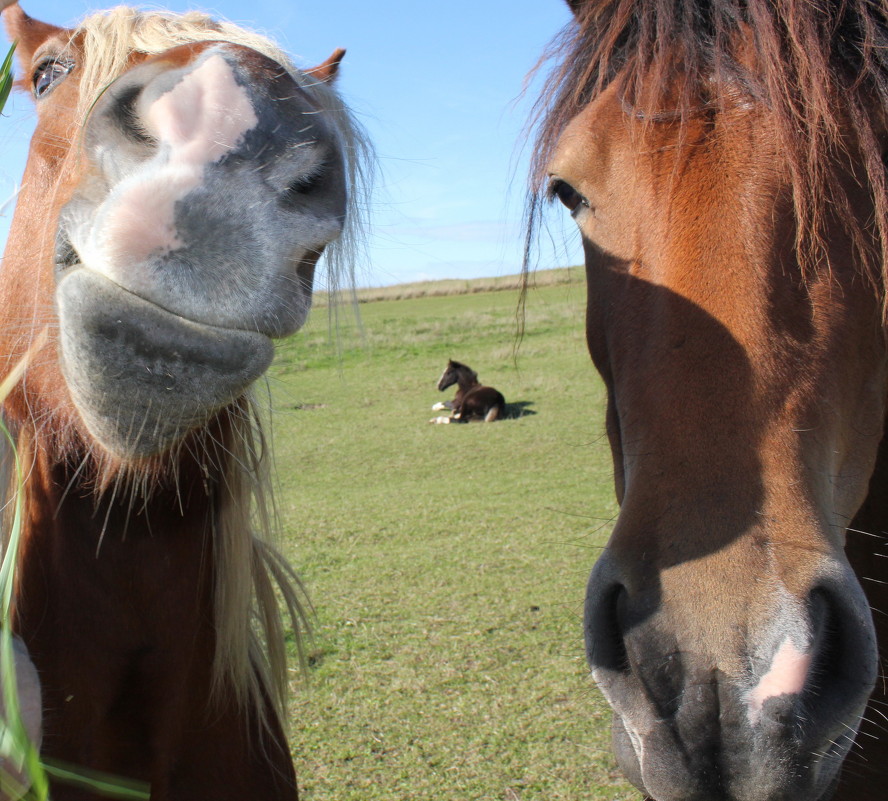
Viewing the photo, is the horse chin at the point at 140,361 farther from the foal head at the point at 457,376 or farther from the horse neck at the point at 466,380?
the foal head at the point at 457,376

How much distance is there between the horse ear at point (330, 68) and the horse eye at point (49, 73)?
492 mm

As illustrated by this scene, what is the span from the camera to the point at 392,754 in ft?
11.0

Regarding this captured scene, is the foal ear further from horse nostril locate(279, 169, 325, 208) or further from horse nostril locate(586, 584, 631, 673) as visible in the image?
horse nostril locate(586, 584, 631, 673)

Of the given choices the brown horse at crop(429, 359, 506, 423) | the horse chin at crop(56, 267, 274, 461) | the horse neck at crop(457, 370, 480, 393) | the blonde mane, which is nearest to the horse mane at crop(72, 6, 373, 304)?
the blonde mane

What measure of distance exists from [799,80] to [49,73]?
148 cm

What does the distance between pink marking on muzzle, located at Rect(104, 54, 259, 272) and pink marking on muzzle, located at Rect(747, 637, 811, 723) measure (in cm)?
106

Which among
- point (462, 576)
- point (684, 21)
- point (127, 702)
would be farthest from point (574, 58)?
point (462, 576)

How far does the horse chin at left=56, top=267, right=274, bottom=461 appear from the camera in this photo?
1.12m

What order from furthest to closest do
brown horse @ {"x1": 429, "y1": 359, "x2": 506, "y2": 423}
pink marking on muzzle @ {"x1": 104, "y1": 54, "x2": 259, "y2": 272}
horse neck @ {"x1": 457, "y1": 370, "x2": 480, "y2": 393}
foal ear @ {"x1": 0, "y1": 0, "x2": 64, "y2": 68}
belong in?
horse neck @ {"x1": 457, "y1": 370, "x2": 480, "y2": 393}, brown horse @ {"x1": 429, "y1": 359, "x2": 506, "y2": 423}, foal ear @ {"x1": 0, "y1": 0, "x2": 64, "y2": 68}, pink marking on muzzle @ {"x1": 104, "y1": 54, "x2": 259, "y2": 272}

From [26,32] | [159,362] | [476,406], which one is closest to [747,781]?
[159,362]

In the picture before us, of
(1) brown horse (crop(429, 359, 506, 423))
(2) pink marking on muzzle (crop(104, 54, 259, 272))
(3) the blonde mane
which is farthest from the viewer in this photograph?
(1) brown horse (crop(429, 359, 506, 423))

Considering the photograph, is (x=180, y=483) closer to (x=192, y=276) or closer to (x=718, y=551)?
(x=192, y=276)

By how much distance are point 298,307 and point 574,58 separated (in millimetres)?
1116

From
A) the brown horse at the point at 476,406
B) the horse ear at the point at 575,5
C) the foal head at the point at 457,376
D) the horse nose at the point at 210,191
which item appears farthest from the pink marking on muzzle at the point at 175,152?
the foal head at the point at 457,376
